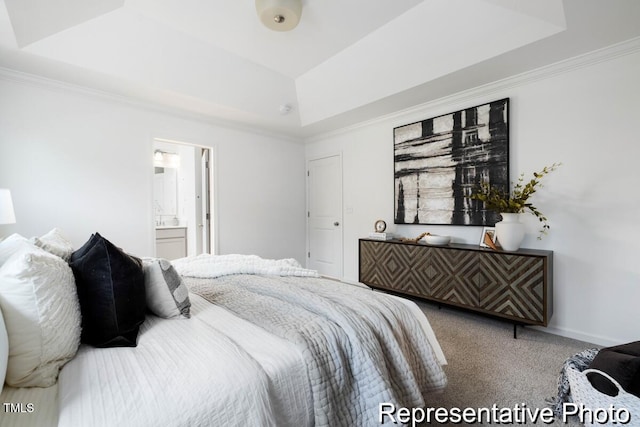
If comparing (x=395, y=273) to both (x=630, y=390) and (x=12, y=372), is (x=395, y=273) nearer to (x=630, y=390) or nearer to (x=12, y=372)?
(x=630, y=390)

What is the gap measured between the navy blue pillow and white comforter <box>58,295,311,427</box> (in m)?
0.05

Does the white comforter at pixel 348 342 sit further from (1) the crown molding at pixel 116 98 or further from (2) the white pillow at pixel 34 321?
(1) the crown molding at pixel 116 98

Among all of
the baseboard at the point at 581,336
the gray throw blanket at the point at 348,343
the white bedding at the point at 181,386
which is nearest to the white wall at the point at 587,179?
the baseboard at the point at 581,336

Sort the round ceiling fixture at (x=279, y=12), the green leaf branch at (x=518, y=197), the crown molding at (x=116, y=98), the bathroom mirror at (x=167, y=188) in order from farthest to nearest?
1. the bathroom mirror at (x=167, y=188)
2. the crown molding at (x=116, y=98)
3. the green leaf branch at (x=518, y=197)
4. the round ceiling fixture at (x=279, y=12)

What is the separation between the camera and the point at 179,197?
5.26 metres

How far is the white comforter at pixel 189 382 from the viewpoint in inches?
29.2

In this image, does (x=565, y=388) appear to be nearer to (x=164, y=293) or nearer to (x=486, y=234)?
(x=486, y=234)

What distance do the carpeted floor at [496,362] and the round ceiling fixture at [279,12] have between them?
9.57ft

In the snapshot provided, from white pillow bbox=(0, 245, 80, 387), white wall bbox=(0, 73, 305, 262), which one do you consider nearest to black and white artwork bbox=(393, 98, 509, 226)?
white wall bbox=(0, 73, 305, 262)

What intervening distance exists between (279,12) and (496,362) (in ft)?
10.4

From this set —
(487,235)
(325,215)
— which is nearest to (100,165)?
(325,215)

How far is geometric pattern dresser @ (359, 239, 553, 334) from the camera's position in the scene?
2.40m

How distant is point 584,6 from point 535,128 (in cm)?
106

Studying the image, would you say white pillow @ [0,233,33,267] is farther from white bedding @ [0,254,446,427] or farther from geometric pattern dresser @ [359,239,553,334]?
geometric pattern dresser @ [359,239,553,334]
